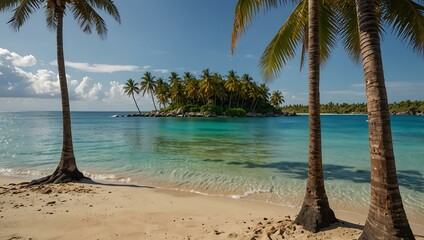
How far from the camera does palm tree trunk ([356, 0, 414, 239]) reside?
11.4 feet

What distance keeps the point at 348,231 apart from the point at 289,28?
5249 mm

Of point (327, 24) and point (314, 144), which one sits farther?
point (327, 24)

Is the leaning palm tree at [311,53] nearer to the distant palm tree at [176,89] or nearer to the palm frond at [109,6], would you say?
the palm frond at [109,6]

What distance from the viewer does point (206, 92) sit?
78000mm

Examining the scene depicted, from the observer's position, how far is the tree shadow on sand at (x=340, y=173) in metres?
10.8

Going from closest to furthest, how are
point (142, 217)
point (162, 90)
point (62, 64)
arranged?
→ point (142, 217) < point (62, 64) < point (162, 90)

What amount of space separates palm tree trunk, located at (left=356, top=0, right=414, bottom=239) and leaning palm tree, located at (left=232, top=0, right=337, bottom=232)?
1.60 metres

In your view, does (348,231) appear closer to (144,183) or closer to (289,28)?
(289,28)

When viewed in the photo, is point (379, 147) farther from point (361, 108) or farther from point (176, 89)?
point (361, 108)

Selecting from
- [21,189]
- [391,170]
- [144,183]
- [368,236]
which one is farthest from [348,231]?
[21,189]

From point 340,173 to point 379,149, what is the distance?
9924mm

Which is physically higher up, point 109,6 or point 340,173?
point 109,6

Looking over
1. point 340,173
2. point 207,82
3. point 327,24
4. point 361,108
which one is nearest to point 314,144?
Result: point 327,24

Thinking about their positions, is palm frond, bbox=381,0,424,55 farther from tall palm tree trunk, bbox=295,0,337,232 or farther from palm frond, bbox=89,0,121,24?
palm frond, bbox=89,0,121,24
